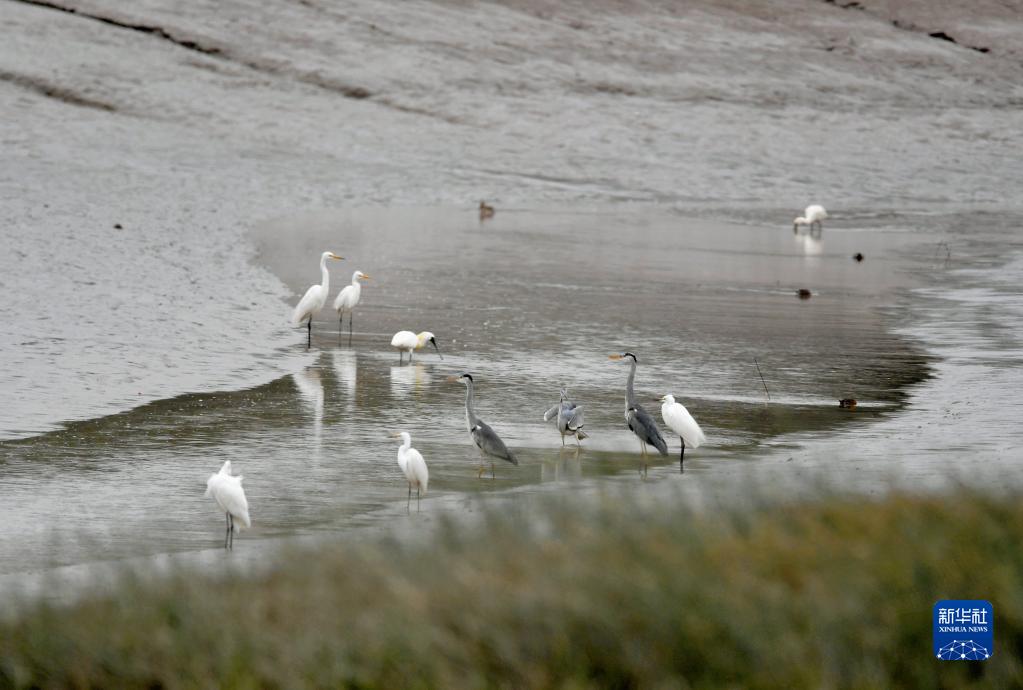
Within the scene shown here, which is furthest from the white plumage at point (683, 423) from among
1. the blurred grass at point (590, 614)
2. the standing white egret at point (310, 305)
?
the standing white egret at point (310, 305)

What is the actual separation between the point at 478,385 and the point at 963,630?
907cm

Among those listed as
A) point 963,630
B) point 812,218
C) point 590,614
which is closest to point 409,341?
point 590,614

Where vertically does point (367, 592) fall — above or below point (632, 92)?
below

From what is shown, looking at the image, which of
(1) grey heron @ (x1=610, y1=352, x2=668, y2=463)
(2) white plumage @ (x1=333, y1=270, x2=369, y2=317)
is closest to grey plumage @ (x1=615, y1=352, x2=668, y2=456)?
(1) grey heron @ (x1=610, y1=352, x2=668, y2=463)

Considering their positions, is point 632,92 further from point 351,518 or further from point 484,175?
point 351,518

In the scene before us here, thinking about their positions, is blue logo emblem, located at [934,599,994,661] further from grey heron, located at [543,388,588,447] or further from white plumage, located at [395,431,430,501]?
grey heron, located at [543,388,588,447]

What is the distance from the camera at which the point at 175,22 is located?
47281 millimetres

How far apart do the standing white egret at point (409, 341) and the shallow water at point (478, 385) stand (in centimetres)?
16

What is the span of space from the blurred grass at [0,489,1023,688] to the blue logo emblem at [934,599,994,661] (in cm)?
6

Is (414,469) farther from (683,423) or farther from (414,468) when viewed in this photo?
(683,423)

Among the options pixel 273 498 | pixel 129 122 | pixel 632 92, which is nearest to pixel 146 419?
pixel 273 498

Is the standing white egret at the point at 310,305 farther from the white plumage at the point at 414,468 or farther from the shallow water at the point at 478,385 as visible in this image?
the white plumage at the point at 414,468

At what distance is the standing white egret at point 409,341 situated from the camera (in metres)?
15.5

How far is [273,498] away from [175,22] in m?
39.4
